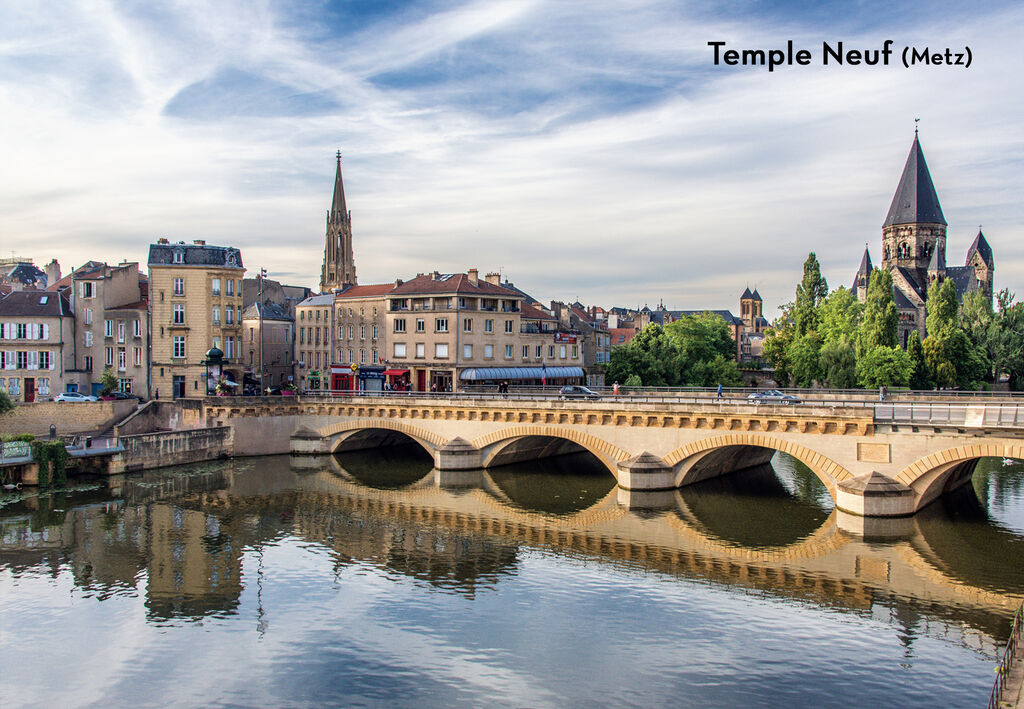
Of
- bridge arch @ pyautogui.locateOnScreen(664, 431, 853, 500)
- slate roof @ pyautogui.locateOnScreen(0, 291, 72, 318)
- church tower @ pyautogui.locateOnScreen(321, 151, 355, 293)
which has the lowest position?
bridge arch @ pyautogui.locateOnScreen(664, 431, 853, 500)

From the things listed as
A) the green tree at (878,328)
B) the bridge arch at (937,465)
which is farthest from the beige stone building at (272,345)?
the bridge arch at (937,465)

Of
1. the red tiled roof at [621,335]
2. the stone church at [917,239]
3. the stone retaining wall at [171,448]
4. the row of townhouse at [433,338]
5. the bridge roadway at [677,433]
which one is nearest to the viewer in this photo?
the bridge roadway at [677,433]

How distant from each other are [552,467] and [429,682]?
35.1m

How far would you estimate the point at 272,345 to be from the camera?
8719 centimetres

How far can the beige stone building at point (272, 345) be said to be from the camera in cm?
8631

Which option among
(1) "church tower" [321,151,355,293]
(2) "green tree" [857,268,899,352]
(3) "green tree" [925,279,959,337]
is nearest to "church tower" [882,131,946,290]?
(3) "green tree" [925,279,959,337]

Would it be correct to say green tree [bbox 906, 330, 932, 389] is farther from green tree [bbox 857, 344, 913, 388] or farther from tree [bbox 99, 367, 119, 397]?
tree [bbox 99, 367, 119, 397]

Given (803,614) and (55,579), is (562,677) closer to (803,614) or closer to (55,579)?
(803,614)

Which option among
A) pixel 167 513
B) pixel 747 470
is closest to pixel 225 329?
pixel 167 513

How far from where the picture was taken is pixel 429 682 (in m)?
20.1

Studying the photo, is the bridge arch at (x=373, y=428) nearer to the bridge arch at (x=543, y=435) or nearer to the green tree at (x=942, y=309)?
the bridge arch at (x=543, y=435)

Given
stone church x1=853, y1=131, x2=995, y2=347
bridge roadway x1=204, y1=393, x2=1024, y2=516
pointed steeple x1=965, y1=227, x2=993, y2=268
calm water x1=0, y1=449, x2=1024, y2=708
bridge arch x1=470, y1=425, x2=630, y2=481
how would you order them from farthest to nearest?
pointed steeple x1=965, y1=227, x2=993, y2=268
stone church x1=853, y1=131, x2=995, y2=347
bridge arch x1=470, y1=425, x2=630, y2=481
bridge roadway x1=204, y1=393, x2=1024, y2=516
calm water x1=0, y1=449, x2=1024, y2=708

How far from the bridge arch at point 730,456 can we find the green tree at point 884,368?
33.6 metres

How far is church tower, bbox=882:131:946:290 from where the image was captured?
421 feet
